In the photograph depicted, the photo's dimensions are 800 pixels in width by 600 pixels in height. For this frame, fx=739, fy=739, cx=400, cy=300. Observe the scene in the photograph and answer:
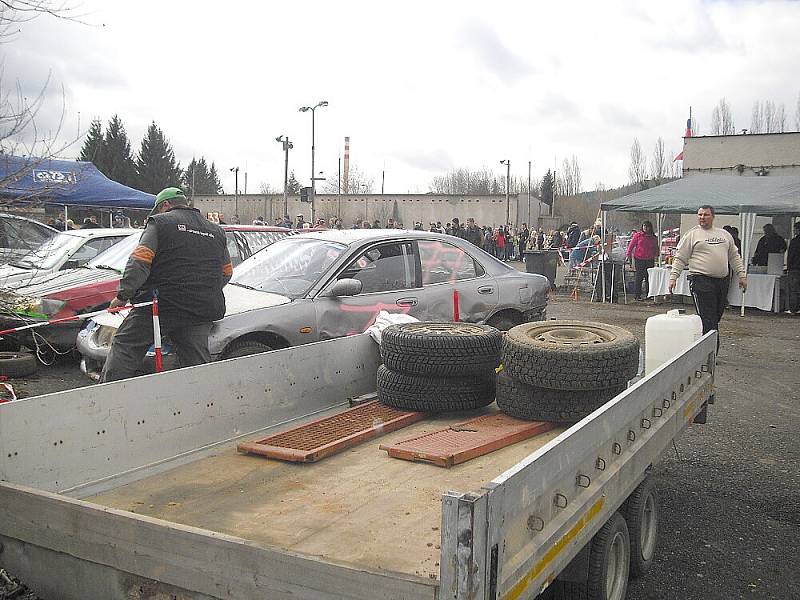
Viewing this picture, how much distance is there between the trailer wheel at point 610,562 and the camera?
3.01m

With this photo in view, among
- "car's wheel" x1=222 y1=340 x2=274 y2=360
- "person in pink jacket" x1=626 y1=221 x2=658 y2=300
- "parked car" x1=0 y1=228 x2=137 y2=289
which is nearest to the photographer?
"car's wheel" x1=222 y1=340 x2=274 y2=360

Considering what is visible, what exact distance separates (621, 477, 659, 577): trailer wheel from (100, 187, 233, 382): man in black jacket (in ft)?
10.8

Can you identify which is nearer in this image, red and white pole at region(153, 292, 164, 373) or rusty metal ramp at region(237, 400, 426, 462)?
rusty metal ramp at region(237, 400, 426, 462)

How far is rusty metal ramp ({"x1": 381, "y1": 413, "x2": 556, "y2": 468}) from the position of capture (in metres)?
3.65

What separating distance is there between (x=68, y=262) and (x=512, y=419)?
26.6 ft

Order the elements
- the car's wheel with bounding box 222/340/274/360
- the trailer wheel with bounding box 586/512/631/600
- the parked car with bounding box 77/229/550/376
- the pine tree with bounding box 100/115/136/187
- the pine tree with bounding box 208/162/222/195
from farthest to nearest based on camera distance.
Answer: the pine tree with bounding box 208/162/222/195, the pine tree with bounding box 100/115/136/187, the parked car with bounding box 77/229/550/376, the car's wheel with bounding box 222/340/274/360, the trailer wheel with bounding box 586/512/631/600

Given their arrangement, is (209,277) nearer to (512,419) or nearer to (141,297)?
(141,297)

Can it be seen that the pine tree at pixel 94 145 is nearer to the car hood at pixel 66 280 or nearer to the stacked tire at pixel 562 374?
the car hood at pixel 66 280

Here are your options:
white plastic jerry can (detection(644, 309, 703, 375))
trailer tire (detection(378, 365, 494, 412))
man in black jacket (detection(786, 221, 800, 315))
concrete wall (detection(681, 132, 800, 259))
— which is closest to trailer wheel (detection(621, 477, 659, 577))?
trailer tire (detection(378, 365, 494, 412))

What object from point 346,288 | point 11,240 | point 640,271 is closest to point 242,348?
point 346,288

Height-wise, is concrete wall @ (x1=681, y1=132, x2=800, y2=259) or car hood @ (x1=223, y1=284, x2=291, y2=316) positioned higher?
concrete wall @ (x1=681, y1=132, x2=800, y2=259)

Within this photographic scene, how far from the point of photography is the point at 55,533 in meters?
2.52

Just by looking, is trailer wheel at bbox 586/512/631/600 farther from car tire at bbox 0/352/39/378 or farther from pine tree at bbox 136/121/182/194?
pine tree at bbox 136/121/182/194

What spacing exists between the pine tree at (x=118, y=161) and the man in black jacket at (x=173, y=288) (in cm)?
5523
